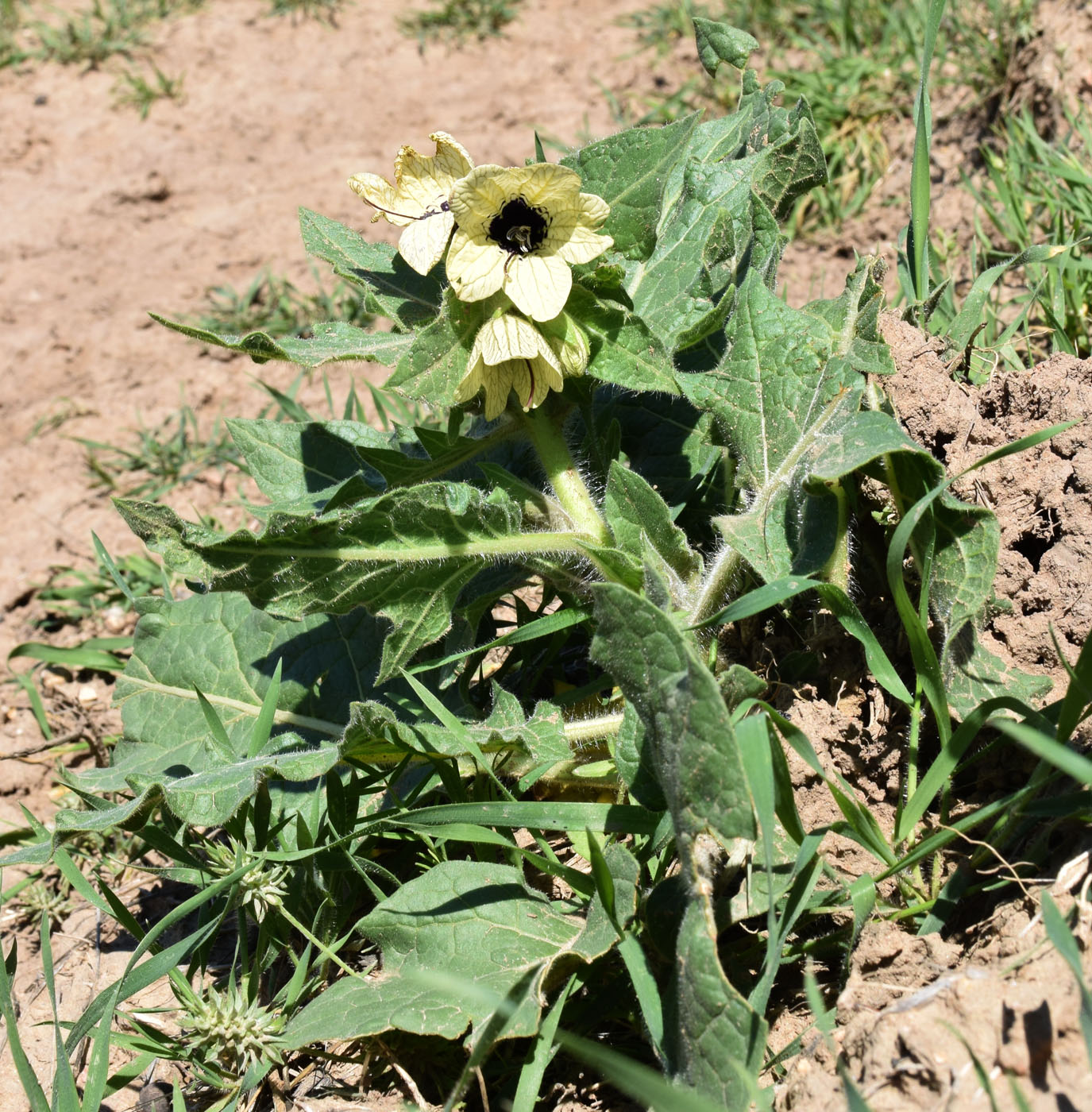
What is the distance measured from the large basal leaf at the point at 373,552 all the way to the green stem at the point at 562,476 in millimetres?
161

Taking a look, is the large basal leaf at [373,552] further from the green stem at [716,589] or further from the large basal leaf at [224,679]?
the large basal leaf at [224,679]

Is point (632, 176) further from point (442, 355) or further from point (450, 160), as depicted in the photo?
point (442, 355)

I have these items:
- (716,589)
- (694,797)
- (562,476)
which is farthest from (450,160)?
(694,797)

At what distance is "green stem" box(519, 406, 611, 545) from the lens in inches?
91.7

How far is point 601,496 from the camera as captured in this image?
2541 mm

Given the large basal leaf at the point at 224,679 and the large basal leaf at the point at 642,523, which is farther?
the large basal leaf at the point at 224,679

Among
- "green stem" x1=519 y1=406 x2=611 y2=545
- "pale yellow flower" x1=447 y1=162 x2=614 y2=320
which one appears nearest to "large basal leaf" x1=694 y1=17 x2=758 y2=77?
"pale yellow flower" x1=447 y1=162 x2=614 y2=320

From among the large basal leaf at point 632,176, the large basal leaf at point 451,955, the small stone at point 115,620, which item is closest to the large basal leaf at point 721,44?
the large basal leaf at point 632,176

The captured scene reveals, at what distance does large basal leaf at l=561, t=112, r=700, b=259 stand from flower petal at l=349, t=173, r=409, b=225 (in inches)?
14.3

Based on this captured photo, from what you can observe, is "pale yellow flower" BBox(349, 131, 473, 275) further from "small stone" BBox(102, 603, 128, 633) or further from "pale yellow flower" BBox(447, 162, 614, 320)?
"small stone" BBox(102, 603, 128, 633)

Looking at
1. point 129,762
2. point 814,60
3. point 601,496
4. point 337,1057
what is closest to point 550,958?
point 337,1057

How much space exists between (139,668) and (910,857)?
1933 mm

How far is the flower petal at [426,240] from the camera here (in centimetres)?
213

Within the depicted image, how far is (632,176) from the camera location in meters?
2.24
